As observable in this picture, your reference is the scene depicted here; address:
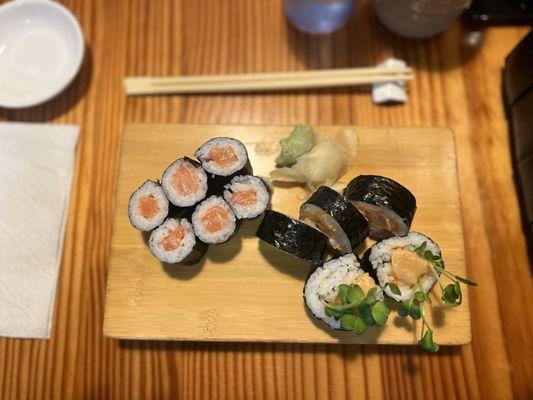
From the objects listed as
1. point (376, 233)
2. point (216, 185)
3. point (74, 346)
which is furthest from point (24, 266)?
point (376, 233)

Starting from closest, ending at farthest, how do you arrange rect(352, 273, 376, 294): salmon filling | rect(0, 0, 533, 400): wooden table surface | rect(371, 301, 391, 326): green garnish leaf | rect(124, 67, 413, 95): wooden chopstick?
rect(371, 301, 391, 326): green garnish leaf, rect(352, 273, 376, 294): salmon filling, rect(0, 0, 533, 400): wooden table surface, rect(124, 67, 413, 95): wooden chopstick

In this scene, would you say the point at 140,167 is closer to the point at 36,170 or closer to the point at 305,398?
the point at 36,170

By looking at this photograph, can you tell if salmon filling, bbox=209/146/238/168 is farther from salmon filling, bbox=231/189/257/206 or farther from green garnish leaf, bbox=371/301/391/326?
green garnish leaf, bbox=371/301/391/326

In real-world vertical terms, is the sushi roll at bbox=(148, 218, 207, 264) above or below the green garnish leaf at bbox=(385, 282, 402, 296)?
above

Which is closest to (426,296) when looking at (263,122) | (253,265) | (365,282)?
(365,282)

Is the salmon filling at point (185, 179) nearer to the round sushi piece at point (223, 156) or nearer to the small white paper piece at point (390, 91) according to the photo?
the round sushi piece at point (223, 156)

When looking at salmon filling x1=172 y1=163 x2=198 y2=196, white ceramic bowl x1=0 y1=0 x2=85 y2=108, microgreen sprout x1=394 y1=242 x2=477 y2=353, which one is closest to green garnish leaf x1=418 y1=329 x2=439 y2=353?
microgreen sprout x1=394 y1=242 x2=477 y2=353

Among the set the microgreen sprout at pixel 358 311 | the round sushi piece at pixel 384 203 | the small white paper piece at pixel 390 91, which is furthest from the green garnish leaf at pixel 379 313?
the small white paper piece at pixel 390 91
